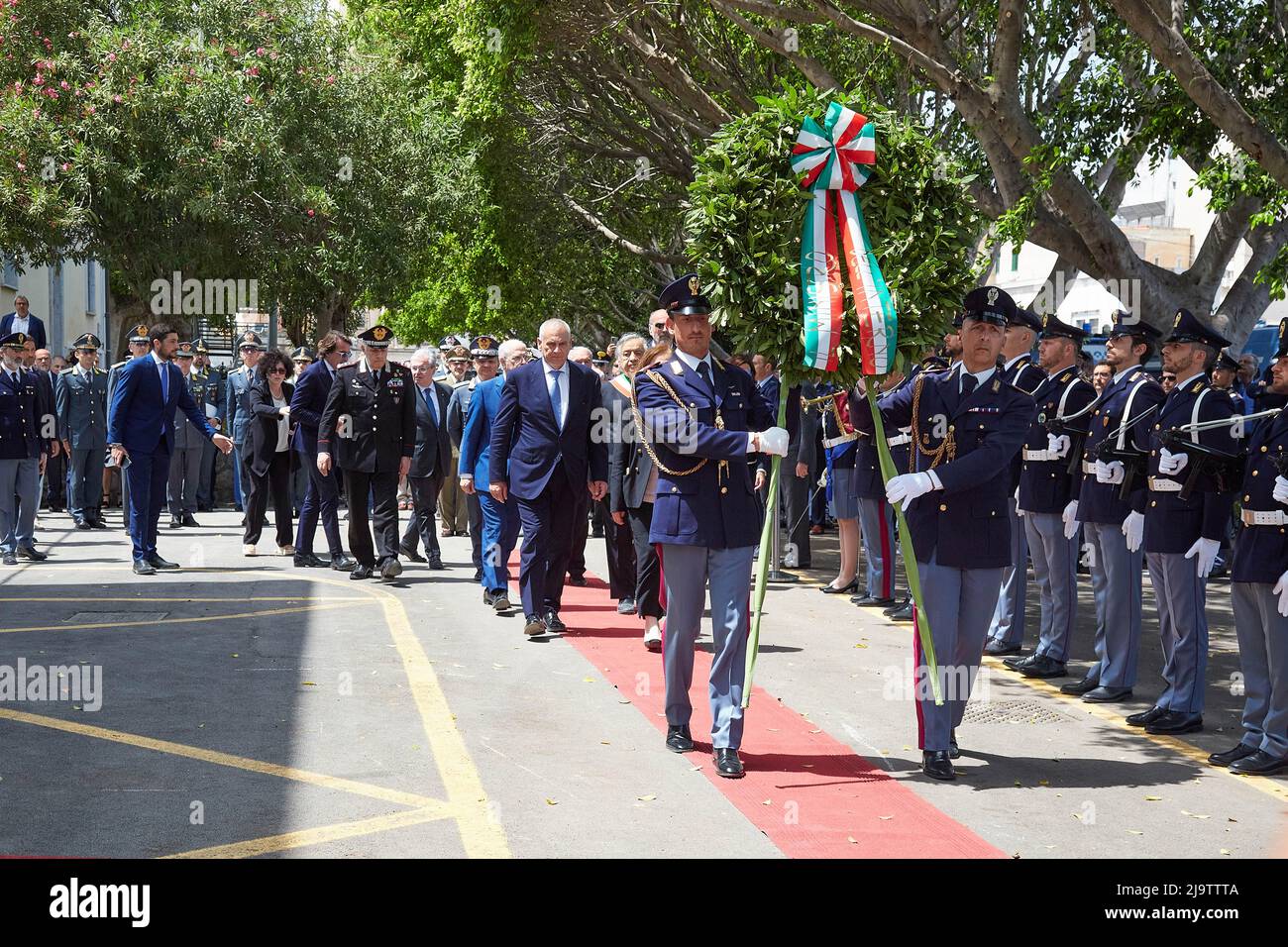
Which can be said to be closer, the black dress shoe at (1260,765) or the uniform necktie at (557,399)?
the black dress shoe at (1260,765)

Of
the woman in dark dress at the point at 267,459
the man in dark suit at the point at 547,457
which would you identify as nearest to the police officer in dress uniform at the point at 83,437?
the woman in dark dress at the point at 267,459

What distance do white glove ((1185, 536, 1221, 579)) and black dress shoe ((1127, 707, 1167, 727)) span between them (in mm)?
817

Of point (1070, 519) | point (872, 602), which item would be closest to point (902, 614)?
point (872, 602)

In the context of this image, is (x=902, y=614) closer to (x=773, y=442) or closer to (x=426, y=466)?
(x=426, y=466)

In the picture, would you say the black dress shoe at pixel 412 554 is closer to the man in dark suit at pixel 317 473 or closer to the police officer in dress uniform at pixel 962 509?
the man in dark suit at pixel 317 473

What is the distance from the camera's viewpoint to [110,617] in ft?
35.5

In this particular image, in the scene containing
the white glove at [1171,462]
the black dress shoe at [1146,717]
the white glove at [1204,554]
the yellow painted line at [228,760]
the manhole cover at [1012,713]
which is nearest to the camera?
the yellow painted line at [228,760]

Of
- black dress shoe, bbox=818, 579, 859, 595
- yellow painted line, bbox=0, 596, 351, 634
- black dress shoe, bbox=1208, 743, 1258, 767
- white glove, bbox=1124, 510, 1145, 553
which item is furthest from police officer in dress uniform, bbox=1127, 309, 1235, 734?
yellow painted line, bbox=0, 596, 351, 634

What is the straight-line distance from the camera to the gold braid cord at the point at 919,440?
7.10 m

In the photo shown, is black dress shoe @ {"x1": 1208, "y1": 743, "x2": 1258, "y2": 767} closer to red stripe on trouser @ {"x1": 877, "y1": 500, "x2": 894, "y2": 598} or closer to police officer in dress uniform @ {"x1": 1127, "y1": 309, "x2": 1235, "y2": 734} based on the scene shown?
police officer in dress uniform @ {"x1": 1127, "y1": 309, "x2": 1235, "y2": 734}

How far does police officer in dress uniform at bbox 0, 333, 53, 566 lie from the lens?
1381 centimetres

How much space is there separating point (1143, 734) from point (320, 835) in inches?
182

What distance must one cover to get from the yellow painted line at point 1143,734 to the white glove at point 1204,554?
0.93m
